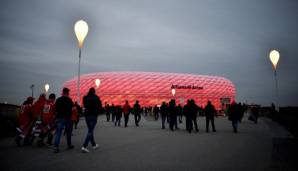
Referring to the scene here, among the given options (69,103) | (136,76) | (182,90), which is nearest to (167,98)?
(182,90)

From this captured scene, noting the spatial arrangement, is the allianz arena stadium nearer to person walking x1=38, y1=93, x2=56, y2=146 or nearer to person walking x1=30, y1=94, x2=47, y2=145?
person walking x1=30, y1=94, x2=47, y2=145

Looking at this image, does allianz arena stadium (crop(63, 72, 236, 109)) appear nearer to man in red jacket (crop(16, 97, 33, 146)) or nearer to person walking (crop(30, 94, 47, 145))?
man in red jacket (crop(16, 97, 33, 146))

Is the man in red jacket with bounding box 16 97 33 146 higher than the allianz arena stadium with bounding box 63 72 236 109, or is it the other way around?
the allianz arena stadium with bounding box 63 72 236 109

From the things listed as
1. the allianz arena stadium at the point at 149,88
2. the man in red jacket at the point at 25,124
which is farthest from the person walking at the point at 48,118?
the allianz arena stadium at the point at 149,88

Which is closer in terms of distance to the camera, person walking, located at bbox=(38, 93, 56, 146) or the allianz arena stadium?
person walking, located at bbox=(38, 93, 56, 146)

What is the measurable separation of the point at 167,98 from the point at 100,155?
81520 mm

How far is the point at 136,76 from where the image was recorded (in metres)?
91.6

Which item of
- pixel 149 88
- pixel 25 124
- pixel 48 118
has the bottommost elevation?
pixel 25 124

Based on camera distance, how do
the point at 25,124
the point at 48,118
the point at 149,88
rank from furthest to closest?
the point at 149,88, the point at 25,124, the point at 48,118

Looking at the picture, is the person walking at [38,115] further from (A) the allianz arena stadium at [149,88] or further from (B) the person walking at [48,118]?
(A) the allianz arena stadium at [149,88]

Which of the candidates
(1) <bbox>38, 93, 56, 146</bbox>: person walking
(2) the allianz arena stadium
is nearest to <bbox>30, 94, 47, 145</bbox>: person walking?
(1) <bbox>38, 93, 56, 146</bbox>: person walking

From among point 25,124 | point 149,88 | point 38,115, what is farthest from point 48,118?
point 149,88

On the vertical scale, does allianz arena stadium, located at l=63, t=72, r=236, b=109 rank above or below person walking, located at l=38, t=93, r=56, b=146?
above

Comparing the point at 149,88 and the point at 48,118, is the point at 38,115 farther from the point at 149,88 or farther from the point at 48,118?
the point at 149,88
